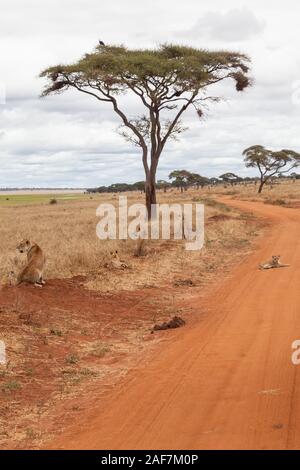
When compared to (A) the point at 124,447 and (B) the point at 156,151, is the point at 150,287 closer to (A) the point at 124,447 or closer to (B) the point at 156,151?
(A) the point at 124,447

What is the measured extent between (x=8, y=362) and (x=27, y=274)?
4012 millimetres

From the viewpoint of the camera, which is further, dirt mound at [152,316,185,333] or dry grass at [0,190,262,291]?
dry grass at [0,190,262,291]

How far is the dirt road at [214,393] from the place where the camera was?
17.6ft

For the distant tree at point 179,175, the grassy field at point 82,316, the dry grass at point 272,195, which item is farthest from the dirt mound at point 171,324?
the distant tree at point 179,175

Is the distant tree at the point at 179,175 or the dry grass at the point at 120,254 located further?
the distant tree at the point at 179,175

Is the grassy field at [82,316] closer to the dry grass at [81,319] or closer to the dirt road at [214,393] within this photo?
the dry grass at [81,319]

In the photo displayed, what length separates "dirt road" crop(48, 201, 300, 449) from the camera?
5.35 meters

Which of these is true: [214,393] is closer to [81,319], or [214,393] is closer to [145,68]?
[81,319]

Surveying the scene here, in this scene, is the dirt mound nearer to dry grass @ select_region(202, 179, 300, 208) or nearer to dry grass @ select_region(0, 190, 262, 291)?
dry grass @ select_region(0, 190, 262, 291)

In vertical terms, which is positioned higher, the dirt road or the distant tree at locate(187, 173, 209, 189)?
the distant tree at locate(187, 173, 209, 189)

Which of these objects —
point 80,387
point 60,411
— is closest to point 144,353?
point 80,387

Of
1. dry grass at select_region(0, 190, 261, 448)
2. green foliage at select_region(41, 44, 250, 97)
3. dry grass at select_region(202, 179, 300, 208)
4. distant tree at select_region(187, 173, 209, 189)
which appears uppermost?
green foliage at select_region(41, 44, 250, 97)

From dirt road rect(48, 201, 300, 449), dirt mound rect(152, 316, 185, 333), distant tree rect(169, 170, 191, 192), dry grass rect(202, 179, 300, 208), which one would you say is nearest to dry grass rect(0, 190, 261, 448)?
dirt mound rect(152, 316, 185, 333)

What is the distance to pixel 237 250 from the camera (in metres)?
19.3
